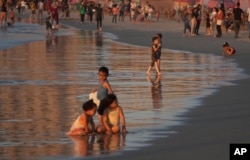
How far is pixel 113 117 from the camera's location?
15375mm

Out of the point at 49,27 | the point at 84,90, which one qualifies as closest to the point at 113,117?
the point at 84,90

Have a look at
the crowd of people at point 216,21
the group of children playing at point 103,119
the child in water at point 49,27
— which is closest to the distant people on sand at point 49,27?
the child in water at point 49,27

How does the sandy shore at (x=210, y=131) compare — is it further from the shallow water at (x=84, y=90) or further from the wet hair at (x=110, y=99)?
the wet hair at (x=110, y=99)

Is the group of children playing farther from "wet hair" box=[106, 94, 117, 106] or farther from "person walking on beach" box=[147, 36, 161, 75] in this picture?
"person walking on beach" box=[147, 36, 161, 75]

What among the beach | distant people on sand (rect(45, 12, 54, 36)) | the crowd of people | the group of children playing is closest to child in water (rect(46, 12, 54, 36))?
distant people on sand (rect(45, 12, 54, 36))

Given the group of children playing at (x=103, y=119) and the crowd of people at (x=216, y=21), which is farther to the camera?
the crowd of people at (x=216, y=21)

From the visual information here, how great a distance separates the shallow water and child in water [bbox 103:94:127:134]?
0.24m

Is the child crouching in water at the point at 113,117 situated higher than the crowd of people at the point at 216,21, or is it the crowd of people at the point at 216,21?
→ the child crouching in water at the point at 113,117

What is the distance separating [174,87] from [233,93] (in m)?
1.89

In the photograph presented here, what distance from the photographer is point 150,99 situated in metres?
20.5

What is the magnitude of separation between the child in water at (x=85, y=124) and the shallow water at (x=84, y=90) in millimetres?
198

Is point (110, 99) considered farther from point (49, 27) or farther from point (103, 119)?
point (49, 27)

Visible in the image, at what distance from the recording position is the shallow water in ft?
46.9

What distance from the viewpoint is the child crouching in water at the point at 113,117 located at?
15.1 m
